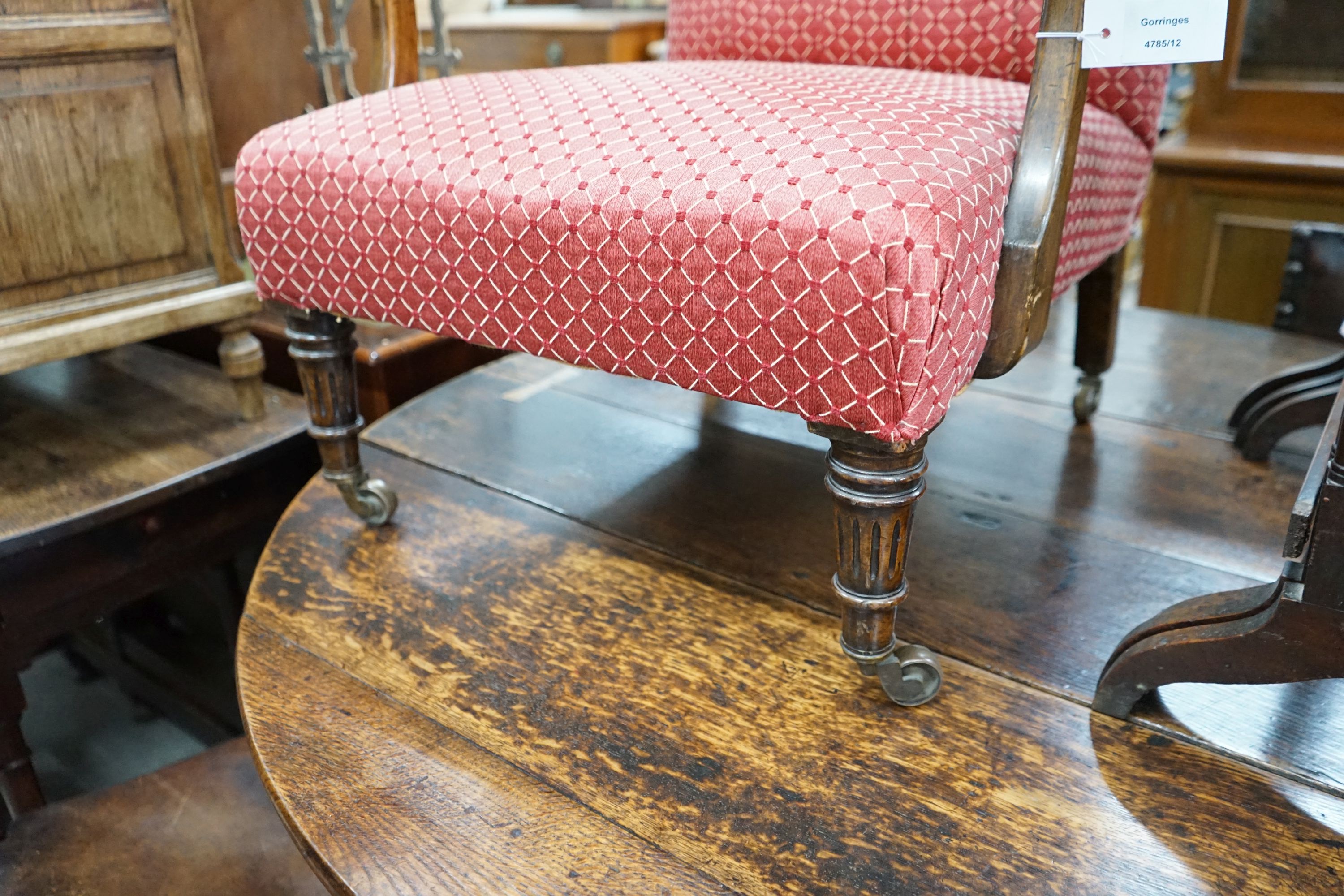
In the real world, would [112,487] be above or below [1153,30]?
below

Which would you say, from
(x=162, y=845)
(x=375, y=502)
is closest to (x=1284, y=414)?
(x=375, y=502)

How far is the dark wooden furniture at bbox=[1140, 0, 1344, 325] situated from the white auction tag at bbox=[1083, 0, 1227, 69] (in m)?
1.42

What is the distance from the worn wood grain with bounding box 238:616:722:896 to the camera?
545mm

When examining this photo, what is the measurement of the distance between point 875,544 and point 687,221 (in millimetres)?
227

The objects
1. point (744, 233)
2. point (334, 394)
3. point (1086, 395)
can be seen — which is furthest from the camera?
point (1086, 395)

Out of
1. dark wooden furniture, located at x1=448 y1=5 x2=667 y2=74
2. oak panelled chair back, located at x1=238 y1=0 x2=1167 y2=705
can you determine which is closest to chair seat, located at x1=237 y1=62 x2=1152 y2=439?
oak panelled chair back, located at x1=238 y1=0 x2=1167 y2=705

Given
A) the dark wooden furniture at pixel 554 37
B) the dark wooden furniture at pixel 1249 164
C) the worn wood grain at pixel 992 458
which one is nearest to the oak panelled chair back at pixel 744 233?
the worn wood grain at pixel 992 458

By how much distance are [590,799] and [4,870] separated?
57 cm

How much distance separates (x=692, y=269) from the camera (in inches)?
22.2

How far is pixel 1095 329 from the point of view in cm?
107

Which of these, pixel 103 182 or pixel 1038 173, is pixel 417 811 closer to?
pixel 1038 173

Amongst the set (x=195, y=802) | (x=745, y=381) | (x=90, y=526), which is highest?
(x=745, y=381)

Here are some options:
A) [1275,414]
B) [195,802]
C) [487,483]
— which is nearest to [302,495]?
[487,483]

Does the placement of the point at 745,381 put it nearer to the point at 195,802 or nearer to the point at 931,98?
the point at 931,98
